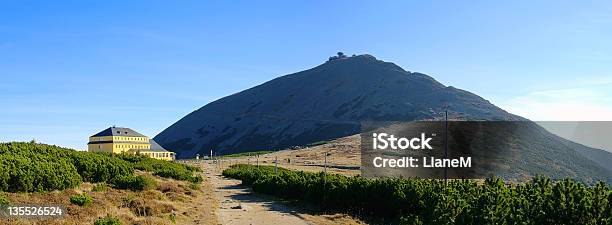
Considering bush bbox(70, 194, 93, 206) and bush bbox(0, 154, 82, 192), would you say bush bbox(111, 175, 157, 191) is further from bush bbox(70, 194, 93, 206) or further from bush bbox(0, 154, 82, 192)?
bush bbox(70, 194, 93, 206)

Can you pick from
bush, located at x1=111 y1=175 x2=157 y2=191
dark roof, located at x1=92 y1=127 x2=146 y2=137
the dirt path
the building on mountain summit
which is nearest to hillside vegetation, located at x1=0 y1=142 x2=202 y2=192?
bush, located at x1=111 y1=175 x2=157 y2=191

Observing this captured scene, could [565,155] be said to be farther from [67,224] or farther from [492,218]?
[67,224]

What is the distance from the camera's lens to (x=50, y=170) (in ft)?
92.9

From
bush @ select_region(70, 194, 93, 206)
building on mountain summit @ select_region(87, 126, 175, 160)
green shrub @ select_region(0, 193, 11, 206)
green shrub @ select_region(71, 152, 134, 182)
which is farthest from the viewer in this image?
building on mountain summit @ select_region(87, 126, 175, 160)

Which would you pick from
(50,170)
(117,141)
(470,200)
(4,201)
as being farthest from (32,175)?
(117,141)

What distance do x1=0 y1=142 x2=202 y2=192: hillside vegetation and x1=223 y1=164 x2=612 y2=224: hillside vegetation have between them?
16.0 metres

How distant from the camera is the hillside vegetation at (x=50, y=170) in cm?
2616

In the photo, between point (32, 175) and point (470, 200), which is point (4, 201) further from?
point (470, 200)

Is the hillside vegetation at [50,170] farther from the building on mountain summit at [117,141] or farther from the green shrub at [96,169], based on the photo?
the building on mountain summit at [117,141]

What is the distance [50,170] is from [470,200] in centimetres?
2321

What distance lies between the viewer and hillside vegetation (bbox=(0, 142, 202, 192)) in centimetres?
2616

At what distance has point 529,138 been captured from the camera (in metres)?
97.0

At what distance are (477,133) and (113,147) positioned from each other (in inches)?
2637

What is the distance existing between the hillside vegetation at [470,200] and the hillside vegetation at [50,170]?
15983 mm
